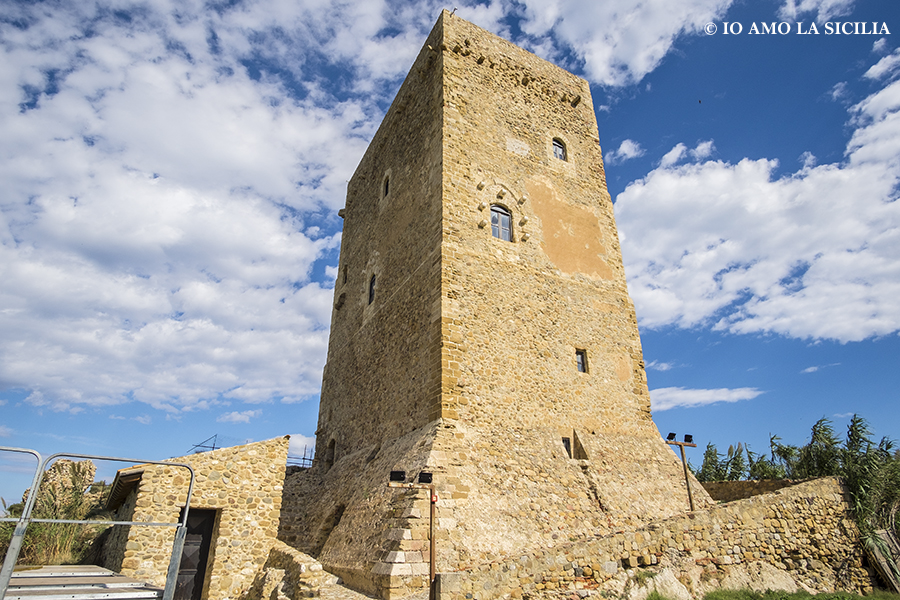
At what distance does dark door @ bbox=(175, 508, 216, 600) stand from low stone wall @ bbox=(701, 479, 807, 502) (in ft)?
41.9

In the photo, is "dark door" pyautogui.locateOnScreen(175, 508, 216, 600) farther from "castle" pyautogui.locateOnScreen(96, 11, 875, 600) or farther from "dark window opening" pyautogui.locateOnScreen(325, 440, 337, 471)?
"dark window opening" pyautogui.locateOnScreen(325, 440, 337, 471)

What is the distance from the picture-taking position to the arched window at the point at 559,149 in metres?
15.1

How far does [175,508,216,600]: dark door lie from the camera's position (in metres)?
9.88

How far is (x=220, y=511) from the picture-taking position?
10.3 metres

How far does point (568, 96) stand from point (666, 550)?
13.2 metres

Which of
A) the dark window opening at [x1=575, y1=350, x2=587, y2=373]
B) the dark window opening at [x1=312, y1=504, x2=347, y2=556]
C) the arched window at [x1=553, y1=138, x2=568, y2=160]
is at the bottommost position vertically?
the dark window opening at [x1=312, y1=504, x2=347, y2=556]

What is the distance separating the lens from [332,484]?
44.5 feet

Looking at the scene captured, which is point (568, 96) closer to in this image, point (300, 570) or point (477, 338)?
point (477, 338)

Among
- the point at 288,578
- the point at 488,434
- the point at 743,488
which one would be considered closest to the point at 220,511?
the point at 288,578

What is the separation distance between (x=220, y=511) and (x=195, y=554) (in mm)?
897

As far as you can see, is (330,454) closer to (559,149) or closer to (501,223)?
(501,223)

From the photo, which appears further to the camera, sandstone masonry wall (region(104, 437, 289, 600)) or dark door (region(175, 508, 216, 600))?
dark door (region(175, 508, 216, 600))

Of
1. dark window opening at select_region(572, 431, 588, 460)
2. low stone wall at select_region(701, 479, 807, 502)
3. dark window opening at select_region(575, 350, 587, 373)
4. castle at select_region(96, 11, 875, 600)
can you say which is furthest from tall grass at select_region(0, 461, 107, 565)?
low stone wall at select_region(701, 479, 807, 502)

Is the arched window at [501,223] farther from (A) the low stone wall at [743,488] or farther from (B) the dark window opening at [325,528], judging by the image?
(A) the low stone wall at [743,488]
